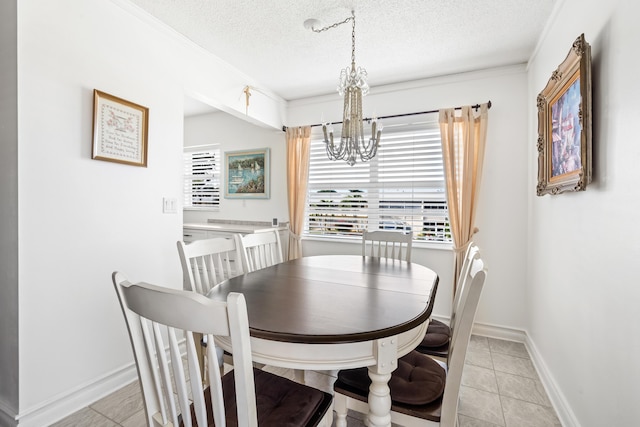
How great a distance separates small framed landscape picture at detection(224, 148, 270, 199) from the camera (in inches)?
153

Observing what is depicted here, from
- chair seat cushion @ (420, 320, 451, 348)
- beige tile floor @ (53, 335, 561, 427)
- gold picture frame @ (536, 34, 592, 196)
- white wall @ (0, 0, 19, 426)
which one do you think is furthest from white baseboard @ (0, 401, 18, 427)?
gold picture frame @ (536, 34, 592, 196)

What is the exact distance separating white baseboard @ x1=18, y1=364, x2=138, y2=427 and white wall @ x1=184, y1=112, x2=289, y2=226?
2220mm

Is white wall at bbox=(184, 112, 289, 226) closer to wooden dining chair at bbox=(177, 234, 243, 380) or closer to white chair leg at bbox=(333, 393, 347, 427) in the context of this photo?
wooden dining chair at bbox=(177, 234, 243, 380)

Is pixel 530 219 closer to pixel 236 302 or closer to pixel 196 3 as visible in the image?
pixel 236 302

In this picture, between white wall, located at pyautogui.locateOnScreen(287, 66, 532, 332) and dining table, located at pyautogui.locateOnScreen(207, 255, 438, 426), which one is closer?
dining table, located at pyautogui.locateOnScreen(207, 255, 438, 426)

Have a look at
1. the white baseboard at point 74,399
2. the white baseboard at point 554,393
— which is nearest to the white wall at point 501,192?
the white baseboard at point 554,393

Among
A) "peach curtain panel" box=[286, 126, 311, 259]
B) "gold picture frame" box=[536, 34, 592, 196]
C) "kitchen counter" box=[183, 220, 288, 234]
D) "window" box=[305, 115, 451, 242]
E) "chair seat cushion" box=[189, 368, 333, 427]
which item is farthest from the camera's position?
"peach curtain panel" box=[286, 126, 311, 259]

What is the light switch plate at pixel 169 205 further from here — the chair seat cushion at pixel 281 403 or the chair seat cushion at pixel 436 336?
the chair seat cushion at pixel 436 336

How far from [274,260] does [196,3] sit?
192cm

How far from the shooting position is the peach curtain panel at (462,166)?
2807 mm

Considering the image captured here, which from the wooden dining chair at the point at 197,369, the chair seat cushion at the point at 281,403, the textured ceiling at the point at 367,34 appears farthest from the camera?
the textured ceiling at the point at 367,34

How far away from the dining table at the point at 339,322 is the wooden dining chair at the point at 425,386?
0.11 meters

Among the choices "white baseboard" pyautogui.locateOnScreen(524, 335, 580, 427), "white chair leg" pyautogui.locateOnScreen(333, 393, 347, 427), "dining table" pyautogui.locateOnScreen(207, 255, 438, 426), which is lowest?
"white baseboard" pyautogui.locateOnScreen(524, 335, 580, 427)

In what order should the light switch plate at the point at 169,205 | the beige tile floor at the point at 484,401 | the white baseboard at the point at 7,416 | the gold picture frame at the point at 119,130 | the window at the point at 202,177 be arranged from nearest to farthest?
the white baseboard at the point at 7,416
the beige tile floor at the point at 484,401
the gold picture frame at the point at 119,130
the light switch plate at the point at 169,205
the window at the point at 202,177
